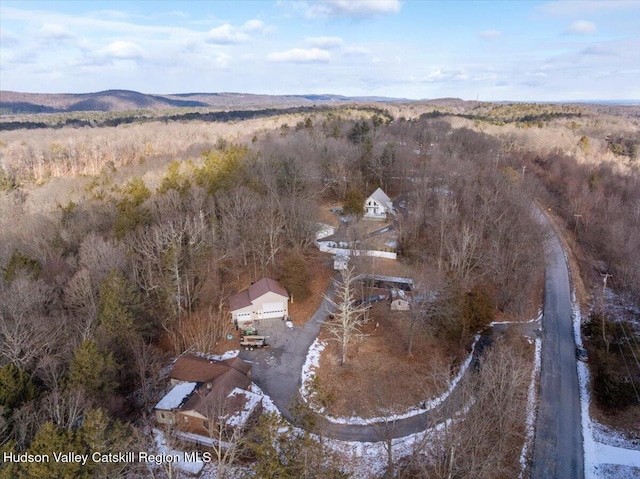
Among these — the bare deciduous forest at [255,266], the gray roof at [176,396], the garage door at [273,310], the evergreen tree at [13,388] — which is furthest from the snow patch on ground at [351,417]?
the evergreen tree at [13,388]

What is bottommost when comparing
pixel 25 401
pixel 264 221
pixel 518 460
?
pixel 518 460

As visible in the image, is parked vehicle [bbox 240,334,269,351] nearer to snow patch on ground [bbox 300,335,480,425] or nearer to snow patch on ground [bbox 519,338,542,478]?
snow patch on ground [bbox 300,335,480,425]

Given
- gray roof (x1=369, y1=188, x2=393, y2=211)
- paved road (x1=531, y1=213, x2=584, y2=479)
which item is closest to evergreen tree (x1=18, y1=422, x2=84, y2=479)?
paved road (x1=531, y1=213, x2=584, y2=479)

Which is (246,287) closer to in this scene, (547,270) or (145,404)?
(145,404)

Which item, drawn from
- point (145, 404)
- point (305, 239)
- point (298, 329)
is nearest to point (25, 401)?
point (145, 404)

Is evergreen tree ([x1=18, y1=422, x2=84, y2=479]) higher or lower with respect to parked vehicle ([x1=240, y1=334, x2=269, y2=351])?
higher
